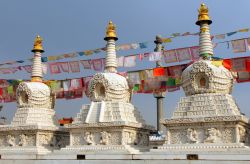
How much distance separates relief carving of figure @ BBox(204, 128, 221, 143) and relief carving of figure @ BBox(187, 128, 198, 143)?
1.89ft

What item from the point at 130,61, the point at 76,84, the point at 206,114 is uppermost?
the point at 130,61

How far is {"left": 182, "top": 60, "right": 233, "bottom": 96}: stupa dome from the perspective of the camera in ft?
70.2

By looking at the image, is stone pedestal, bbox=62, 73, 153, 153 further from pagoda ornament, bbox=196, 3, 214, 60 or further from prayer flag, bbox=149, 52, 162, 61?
pagoda ornament, bbox=196, 3, 214, 60

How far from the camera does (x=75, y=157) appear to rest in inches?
924

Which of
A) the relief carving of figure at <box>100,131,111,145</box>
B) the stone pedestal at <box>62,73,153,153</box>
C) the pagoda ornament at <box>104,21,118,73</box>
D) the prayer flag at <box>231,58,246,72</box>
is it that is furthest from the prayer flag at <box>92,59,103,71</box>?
the prayer flag at <box>231,58,246,72</box>

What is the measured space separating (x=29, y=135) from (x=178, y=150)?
11042 millimetres

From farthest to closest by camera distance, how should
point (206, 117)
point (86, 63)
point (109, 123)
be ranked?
1. point (86, 63)
2. point (109, 123)
3. point (206, 117)

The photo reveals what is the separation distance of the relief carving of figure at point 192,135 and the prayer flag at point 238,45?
7.21 m

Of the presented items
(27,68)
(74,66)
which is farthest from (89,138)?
(27,68)

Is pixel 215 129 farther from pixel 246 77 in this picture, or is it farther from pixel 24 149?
pixel 24 149

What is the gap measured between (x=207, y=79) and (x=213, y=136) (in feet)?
11.1

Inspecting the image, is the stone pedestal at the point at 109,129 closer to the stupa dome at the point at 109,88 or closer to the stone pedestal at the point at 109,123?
the stone pedestal at the point at 109,123

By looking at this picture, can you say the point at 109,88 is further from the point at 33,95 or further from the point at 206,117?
the point at 206,117

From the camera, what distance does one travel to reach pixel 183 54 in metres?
26.7
